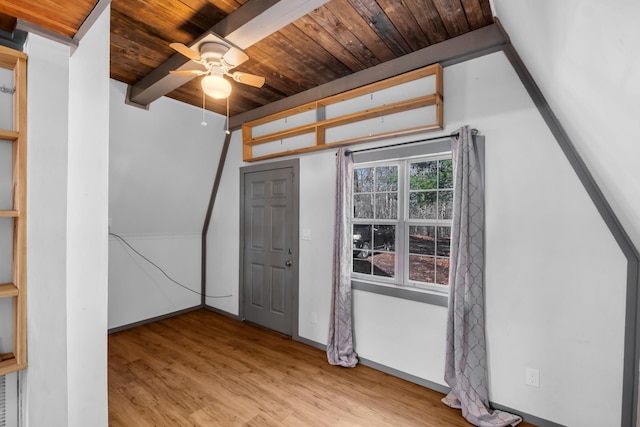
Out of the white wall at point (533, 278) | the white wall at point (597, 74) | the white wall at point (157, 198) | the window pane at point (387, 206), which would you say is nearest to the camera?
the white wall at point (597, 74)

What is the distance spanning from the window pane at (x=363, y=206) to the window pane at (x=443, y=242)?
2.25 feet

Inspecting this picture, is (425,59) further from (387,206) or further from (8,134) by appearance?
(8,134)

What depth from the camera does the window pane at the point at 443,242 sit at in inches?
99.0

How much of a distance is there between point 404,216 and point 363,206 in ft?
1.53

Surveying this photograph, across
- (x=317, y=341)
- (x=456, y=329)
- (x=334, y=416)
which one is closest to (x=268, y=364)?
(x=317, y=341)

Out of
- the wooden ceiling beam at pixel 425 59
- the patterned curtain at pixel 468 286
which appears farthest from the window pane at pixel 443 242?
the wooden ceiling beam at pixel 425 59

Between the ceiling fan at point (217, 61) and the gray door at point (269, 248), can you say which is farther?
the gray door at point (269, 248)

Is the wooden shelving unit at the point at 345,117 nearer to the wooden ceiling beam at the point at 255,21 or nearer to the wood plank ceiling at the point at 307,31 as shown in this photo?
the wood plank ceiling at the point at 307,31

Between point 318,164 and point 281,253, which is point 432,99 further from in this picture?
point 281,253

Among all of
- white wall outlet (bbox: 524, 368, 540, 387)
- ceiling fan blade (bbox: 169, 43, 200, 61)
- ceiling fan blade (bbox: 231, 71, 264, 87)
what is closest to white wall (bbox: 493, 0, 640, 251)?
white wall outlet (bbox: 524, 368, 540, 387)

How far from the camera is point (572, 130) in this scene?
1.69 meters

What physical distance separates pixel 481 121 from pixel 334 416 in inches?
97.5

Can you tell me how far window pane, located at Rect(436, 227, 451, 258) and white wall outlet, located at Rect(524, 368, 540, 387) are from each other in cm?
95

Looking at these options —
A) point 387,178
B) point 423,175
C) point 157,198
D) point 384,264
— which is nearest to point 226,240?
point 157,198
